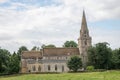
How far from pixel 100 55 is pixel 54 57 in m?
17.9

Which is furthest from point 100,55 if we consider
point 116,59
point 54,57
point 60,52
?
point 54,57

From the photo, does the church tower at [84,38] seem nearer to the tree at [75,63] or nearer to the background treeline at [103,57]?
the background treeline at [103,57]

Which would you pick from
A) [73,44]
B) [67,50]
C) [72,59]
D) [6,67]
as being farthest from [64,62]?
[73,44]

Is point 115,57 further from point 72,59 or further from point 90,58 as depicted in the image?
point 72,59

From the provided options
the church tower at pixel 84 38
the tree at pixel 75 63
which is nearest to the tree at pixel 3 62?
the tree at pixel 75 63

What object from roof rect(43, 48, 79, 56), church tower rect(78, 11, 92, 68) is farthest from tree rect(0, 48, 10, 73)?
church tower rect(78, 11, 92, 68)

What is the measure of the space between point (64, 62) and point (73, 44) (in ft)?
122

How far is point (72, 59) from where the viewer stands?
9975 centimetres

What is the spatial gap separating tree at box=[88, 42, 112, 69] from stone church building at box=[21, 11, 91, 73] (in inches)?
235

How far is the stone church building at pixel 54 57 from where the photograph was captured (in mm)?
110875

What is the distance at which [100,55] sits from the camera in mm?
102125

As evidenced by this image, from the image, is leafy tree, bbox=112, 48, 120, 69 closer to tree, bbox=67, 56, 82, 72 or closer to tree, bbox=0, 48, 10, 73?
tree, bbox=67, 56, 82, 72

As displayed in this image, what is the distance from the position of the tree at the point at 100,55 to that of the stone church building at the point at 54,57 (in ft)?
19.6

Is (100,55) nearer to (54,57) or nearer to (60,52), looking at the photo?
(60,52)
